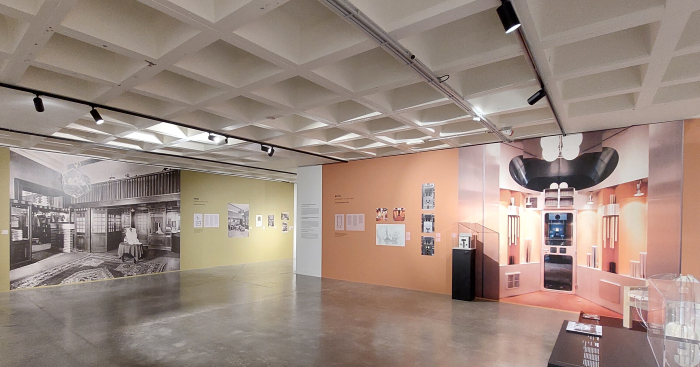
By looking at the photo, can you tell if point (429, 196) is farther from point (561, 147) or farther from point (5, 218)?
point (5, 218)

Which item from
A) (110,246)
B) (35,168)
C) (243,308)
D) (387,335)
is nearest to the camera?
(387,335)

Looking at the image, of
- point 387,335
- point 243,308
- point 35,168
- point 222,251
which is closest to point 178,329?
point 243,308

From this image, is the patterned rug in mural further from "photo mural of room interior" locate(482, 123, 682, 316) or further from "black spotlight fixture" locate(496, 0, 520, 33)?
"black spotlight fixture" locate(496, 0, 520, 33)

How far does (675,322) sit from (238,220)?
12135mm

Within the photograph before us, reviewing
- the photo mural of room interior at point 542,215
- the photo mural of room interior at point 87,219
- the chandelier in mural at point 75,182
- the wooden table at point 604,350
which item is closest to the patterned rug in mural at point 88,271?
the photo mural of room interior at point 87,219

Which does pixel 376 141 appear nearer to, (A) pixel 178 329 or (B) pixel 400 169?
(B) pixel 400 169

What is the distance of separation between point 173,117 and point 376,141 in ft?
12.1

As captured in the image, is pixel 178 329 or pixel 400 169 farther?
pixel 400 169

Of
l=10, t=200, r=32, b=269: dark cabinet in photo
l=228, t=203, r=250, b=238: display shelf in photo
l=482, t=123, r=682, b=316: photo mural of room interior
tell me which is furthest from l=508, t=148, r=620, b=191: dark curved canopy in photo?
l=10, t=200, r=32, b=269: dark cabinet in photo

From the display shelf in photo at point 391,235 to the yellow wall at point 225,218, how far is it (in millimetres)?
6164

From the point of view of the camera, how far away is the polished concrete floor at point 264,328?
13.7 ft

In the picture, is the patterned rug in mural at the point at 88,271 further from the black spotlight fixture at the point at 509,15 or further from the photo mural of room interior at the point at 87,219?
the black spotlight fixture at the point at 509,15

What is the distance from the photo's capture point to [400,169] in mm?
8656

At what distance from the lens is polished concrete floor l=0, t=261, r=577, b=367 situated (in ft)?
13.7
